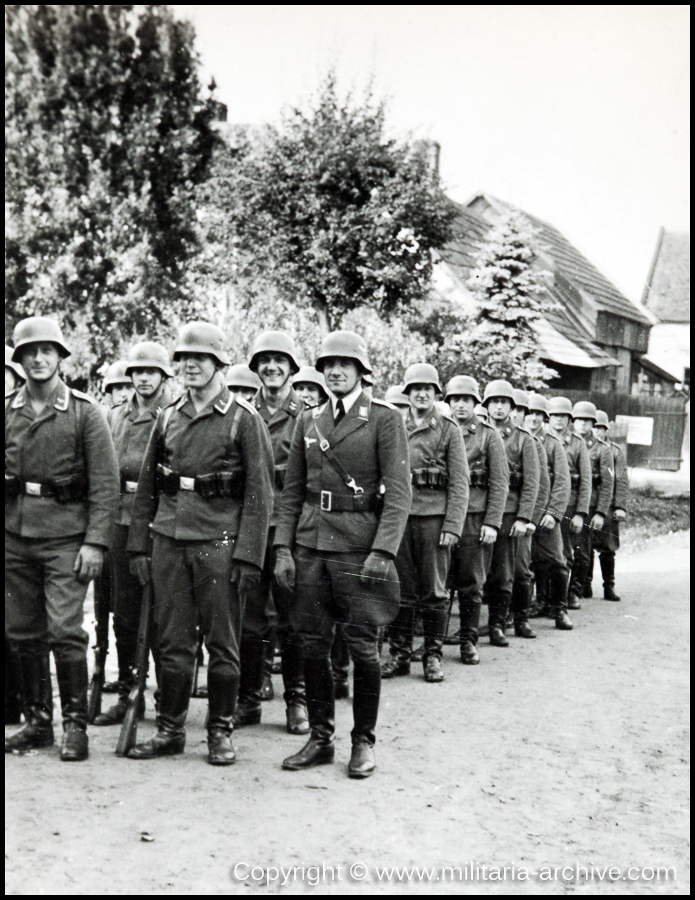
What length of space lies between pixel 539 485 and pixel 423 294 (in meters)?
8.75

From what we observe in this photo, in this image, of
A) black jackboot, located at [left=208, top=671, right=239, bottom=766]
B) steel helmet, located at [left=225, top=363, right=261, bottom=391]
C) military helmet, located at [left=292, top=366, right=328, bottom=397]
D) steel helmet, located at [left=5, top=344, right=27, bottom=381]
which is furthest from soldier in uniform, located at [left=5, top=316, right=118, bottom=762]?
military helmet, located at [left=292, top=366, right=328, bottom=397]

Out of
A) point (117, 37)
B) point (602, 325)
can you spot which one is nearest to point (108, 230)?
point (117, 37)

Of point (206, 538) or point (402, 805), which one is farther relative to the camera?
point (206, 538)

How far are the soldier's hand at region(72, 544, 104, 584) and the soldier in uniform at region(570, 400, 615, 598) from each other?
8148 mm

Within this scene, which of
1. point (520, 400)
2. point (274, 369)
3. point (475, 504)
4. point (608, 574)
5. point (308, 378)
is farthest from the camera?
point (608, 574)

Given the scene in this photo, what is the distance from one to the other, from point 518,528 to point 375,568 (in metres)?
4.54

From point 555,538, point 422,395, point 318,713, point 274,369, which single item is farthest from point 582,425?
point 318,713

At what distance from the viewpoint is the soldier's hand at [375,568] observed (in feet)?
18.3

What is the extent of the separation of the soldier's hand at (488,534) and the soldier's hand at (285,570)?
3.61 m

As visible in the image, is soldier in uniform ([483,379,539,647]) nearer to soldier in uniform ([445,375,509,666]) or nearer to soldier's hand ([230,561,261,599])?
soldier in uniform ([445,375,509,666])

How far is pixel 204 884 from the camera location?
3973 millimetres

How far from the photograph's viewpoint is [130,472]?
6.92m

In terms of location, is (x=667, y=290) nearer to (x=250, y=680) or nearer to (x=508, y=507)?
(x=508, y=507)

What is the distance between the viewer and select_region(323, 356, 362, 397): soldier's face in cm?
578
